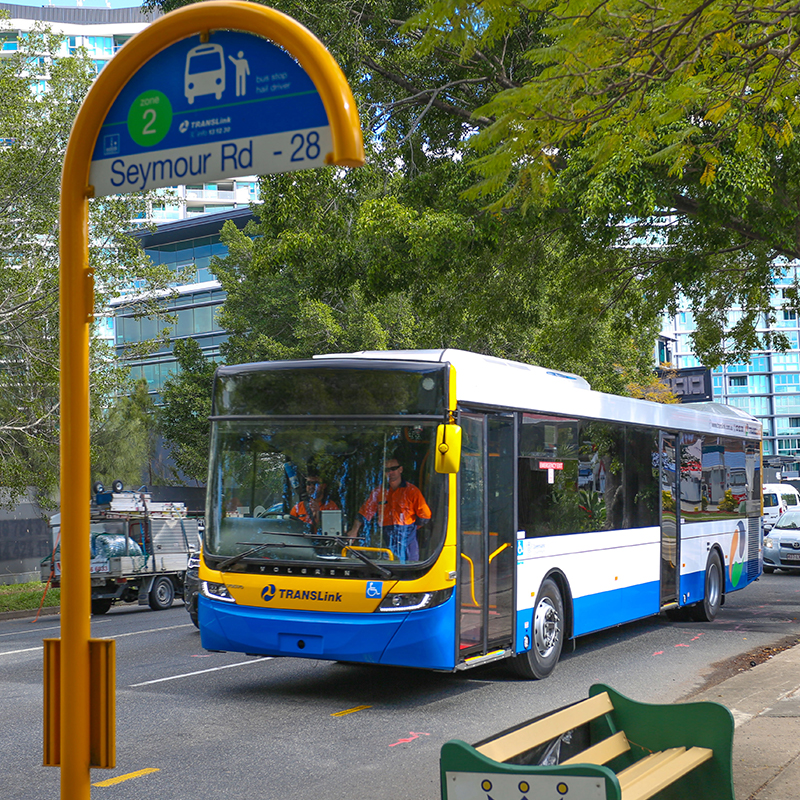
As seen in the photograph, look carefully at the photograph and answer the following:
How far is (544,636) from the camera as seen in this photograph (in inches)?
413

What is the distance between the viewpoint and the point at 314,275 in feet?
49.0

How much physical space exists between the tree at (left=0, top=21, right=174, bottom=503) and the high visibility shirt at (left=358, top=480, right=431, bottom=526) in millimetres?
13239

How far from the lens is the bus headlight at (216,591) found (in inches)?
362

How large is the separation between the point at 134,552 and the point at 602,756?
689 inches

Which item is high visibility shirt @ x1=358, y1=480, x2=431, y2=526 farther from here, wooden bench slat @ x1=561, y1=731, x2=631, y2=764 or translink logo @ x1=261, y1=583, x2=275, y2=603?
wooden bench slat @ x1=561, y1=731, x2=631, y2=764

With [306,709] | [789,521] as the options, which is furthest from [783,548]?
[306,709]

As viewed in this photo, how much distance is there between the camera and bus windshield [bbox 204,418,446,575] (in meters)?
8.78

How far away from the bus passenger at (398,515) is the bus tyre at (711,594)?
7954 millimetres

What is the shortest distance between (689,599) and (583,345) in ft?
19.7

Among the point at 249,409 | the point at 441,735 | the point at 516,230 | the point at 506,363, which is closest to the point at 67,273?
the point at 441,735

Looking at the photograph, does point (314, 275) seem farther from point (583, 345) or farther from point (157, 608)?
point (157, 608)

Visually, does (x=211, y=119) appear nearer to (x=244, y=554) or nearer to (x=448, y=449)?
(x=448, y=449)

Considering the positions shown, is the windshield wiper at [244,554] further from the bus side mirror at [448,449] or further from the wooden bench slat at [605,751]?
the wooden bench slat at [605,751]

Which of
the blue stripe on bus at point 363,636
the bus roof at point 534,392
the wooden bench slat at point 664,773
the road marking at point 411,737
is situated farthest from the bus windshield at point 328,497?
the wooden bench slat at point 664,773
